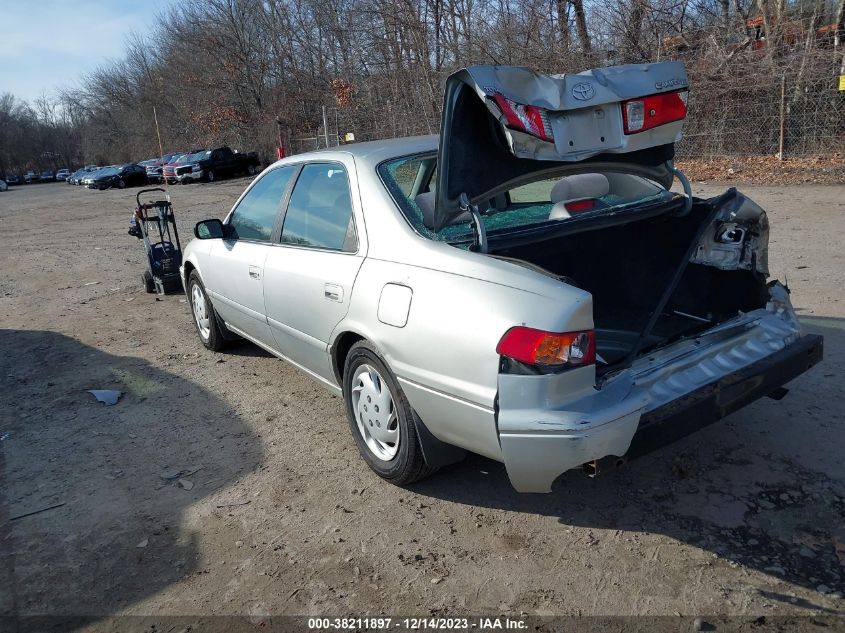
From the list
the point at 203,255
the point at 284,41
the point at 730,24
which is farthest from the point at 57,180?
the point at 203,255

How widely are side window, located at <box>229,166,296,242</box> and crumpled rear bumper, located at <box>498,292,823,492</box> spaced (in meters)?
2.47

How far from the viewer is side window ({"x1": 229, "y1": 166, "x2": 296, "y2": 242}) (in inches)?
177

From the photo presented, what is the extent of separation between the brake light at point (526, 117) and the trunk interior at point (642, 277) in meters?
0.71

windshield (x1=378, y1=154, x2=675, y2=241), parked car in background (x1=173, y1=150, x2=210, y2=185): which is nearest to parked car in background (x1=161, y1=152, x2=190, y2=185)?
parked car in background (x1=173, y1=150, x2=210, y2=185)

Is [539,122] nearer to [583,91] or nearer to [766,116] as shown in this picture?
[583,91]

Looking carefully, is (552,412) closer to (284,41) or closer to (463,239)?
(463,239)

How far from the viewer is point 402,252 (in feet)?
10.6

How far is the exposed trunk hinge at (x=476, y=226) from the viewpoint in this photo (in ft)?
9.99

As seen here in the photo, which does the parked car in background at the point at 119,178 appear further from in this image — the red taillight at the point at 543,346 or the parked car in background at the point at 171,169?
the red taillight at the point at 543,346

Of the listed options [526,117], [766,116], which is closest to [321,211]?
[526,117]

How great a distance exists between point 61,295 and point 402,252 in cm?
732

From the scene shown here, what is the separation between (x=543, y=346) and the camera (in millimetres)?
2588

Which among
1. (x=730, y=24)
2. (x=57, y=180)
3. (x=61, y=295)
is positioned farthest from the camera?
(x=57, y=180)

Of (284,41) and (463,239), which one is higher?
(284,41)
